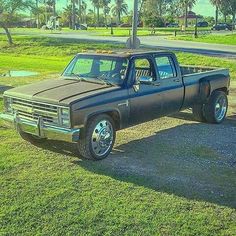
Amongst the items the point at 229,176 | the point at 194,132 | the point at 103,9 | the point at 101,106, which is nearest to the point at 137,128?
the point at 194,132

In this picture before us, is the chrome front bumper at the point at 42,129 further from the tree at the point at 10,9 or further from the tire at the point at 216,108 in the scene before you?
the tree at the point at 10,9

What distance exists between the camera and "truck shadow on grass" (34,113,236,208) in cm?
605

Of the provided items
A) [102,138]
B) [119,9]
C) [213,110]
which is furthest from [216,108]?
[119,9]

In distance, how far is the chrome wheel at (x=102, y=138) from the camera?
Answer: 7141 mm

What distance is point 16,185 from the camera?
604 centimetres

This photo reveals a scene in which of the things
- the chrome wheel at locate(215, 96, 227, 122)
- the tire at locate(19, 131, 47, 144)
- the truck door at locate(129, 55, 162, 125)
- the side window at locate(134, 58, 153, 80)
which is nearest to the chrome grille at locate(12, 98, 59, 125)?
the tire at locate(19, 131, 47, 144)

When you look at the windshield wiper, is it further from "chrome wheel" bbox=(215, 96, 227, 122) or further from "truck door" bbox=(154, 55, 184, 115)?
"chrome wheel" bbox=(215, 96, 227, 122)

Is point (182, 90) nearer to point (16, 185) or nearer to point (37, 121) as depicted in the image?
point (37, 121)

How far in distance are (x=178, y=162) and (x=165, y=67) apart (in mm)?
2323

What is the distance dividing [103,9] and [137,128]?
12632 centimetres

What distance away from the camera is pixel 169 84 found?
8602 mm

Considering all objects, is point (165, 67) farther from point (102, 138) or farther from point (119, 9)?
point (119, 9)

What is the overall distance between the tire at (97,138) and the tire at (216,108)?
340 cm

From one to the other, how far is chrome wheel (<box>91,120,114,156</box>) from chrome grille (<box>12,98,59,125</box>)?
2.30 feet
